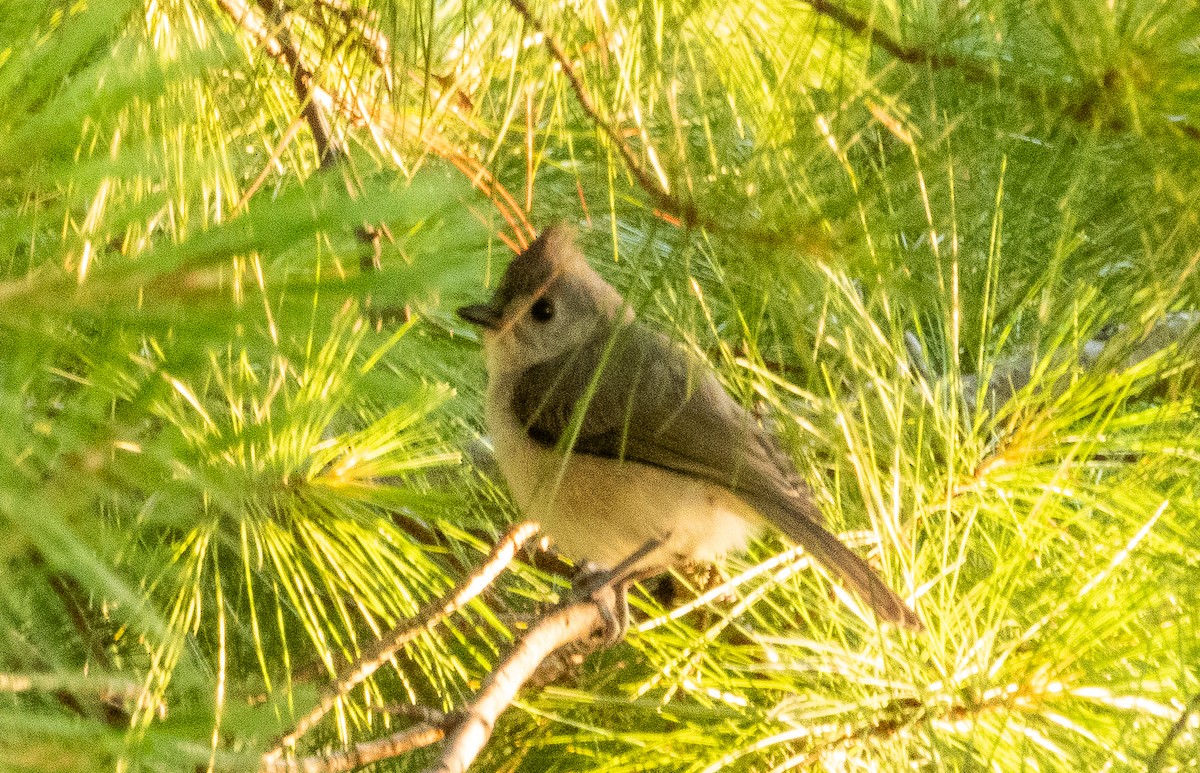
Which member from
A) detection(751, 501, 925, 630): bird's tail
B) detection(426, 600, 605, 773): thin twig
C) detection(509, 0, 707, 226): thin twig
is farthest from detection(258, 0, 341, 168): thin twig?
detection(751, 501, 925, 630): bird's tail

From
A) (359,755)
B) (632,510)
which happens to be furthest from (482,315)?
(359,755)

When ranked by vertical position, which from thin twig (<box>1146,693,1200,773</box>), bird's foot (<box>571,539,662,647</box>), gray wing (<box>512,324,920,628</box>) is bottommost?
bird's foot (<box>571,539,662,647</box>)

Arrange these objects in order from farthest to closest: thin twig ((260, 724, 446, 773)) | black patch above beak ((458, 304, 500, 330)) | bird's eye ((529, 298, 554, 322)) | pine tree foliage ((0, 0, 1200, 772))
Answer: bird's eye ((529, 298, 554, 322))
black patch above beak ((458, 304, 500, 330))
thin twig ((260, 724, 446, 773))
pine tree foliage ((0, 0, 1200, 772))

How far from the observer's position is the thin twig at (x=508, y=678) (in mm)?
1200

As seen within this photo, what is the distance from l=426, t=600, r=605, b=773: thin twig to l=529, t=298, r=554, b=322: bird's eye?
1.72 ft

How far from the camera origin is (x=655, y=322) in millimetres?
1379

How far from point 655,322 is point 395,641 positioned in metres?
0.49

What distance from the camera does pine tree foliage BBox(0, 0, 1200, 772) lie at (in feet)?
1.69

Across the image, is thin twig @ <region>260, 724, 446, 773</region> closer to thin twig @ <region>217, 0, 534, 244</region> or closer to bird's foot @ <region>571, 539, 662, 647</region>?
bird's foot @ <region>571, 539, 662, 647</region>

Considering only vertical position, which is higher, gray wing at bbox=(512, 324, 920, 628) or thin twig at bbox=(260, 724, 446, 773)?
gray wing at bbox=(512, 324, 920, 628)

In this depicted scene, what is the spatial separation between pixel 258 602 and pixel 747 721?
2.99 feet

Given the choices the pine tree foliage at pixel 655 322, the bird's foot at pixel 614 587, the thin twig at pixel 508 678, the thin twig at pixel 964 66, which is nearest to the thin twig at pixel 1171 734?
the pine tree foliage at pixel 655 322

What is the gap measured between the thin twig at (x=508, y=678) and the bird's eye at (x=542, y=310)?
1.72 ft

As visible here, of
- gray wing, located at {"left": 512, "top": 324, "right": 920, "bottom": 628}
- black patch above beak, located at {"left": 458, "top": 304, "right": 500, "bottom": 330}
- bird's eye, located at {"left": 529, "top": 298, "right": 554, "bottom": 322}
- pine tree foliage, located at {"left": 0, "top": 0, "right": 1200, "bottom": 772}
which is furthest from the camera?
bird's eye, located at {"left": 529, "top": 298, "right": 554, "bottom": 322}
